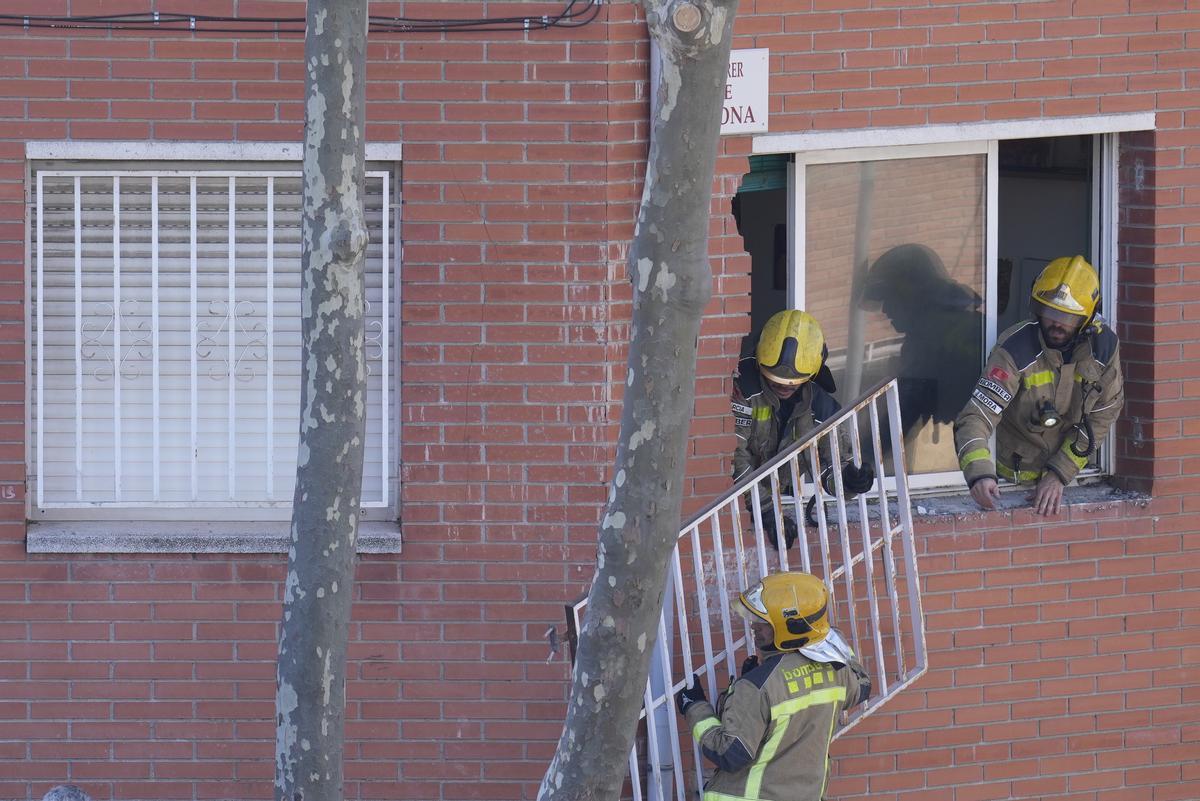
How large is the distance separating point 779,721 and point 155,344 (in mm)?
2713

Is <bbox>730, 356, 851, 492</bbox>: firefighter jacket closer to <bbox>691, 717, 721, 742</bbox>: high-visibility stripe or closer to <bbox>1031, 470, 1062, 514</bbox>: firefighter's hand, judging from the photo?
<bbox>1031, 470, 1062, 514</bbox>: firefighter's hand

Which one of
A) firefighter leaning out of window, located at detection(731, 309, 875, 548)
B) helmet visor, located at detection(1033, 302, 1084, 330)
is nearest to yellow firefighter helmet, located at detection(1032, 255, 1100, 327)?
helmet visor, located at detection(1033, 302, 1084, 330)

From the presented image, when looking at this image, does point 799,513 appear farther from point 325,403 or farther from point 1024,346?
point 325,403

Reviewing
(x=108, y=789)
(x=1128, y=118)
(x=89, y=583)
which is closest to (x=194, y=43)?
(x=89, y=583)

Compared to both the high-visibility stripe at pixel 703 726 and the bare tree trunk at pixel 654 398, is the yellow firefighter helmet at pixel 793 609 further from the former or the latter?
the bare tree trunk at pixel 654 398

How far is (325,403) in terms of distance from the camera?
393 centimetres

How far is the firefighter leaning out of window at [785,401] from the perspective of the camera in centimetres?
595

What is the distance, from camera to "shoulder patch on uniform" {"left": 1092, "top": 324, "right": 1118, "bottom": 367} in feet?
20.0

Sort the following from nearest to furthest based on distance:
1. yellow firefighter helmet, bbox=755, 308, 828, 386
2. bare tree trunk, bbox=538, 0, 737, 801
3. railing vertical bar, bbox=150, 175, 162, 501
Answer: bare tree trunk, bbox=538, 0, 737, 801
railing vertical bar, bbox=150, 175, 162, 501
yellow firefighter helmet, bbox=755, 308, 828, 386

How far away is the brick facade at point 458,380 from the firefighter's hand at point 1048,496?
0.38 meters

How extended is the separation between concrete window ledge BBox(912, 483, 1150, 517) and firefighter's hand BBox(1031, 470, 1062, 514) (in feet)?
0.26

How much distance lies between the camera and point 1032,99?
242 inches

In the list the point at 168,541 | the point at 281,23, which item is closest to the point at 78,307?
the point at 168,541

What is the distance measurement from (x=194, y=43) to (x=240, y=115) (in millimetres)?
309
